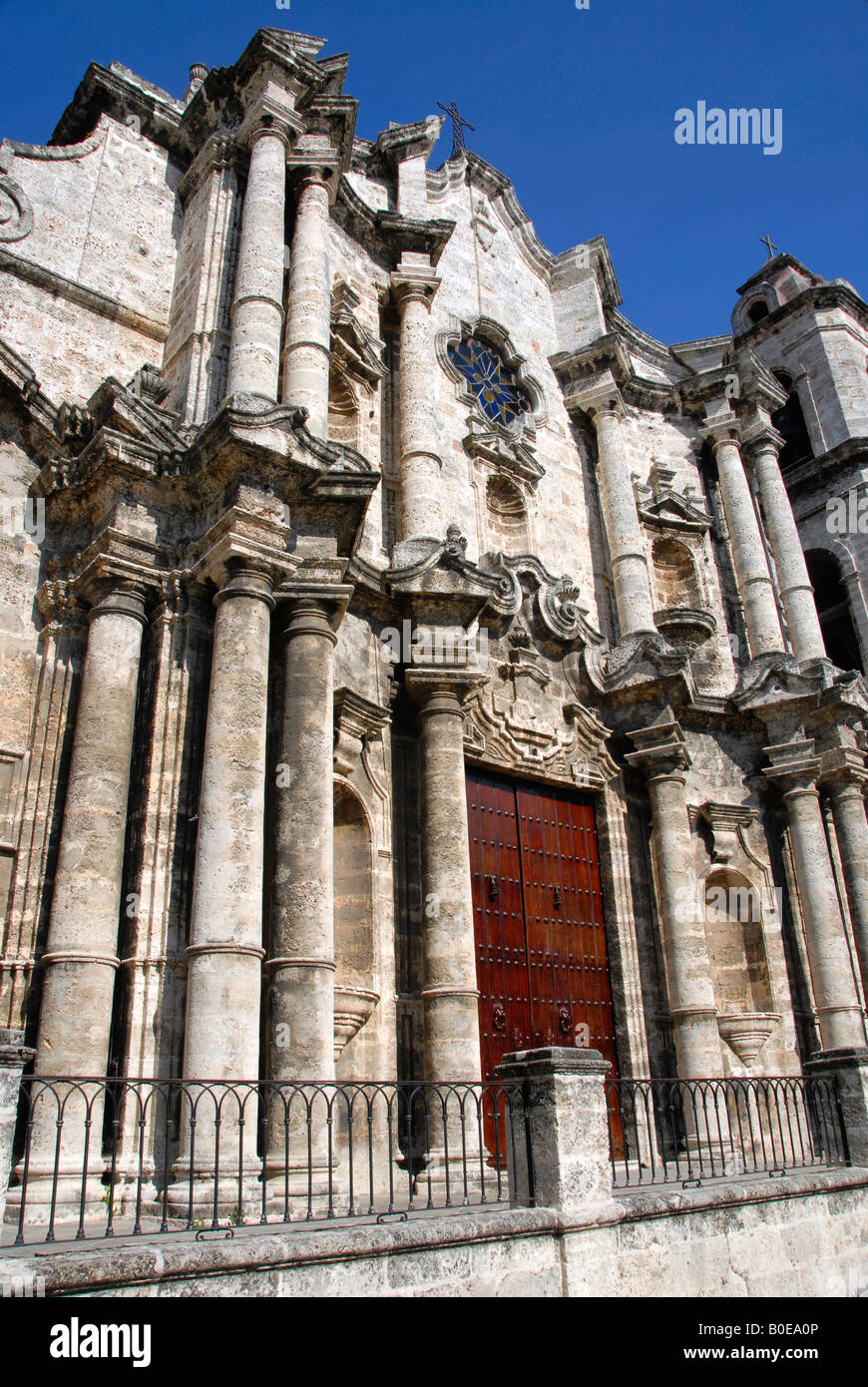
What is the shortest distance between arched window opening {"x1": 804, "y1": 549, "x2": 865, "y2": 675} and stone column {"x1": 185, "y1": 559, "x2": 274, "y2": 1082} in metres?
15.4

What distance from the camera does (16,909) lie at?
8.24 m

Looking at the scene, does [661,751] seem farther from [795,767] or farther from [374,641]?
[374,641]

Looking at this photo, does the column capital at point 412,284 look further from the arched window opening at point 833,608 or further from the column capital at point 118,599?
the arched window opening at point 833,608

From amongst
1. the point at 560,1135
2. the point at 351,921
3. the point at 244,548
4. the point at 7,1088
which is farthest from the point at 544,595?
the point at 7,1088

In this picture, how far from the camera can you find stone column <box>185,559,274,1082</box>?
7082mm

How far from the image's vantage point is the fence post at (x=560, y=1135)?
6035mm

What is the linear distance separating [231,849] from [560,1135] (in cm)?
312

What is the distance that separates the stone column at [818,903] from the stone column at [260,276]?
353 inches

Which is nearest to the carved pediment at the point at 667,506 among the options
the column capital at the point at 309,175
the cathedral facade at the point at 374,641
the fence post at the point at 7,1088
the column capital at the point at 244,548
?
the cathedral facade at the point at 374,641

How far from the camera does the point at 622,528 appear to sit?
51.1 ft

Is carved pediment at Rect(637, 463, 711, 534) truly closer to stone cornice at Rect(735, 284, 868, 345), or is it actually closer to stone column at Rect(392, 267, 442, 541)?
stone column at Rect(392, 267, 442, 541)

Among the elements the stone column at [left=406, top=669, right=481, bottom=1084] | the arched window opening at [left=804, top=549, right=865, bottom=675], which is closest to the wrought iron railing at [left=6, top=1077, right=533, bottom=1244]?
the stone column at [left=406, top=669, right=481, bottom=1084]
